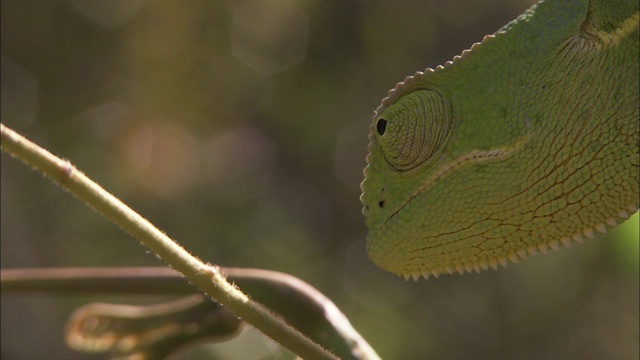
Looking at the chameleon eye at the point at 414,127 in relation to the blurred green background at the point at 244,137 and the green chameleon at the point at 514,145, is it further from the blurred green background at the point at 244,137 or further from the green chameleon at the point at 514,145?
the blurred green background at the point at 244,137

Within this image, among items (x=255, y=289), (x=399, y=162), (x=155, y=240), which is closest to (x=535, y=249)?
(x=399, y=162)

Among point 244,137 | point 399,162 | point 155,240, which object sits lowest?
point 155,240

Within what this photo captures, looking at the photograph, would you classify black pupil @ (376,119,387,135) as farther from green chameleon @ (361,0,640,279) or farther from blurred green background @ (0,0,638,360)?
blurred green background @ (0,0,638,360)

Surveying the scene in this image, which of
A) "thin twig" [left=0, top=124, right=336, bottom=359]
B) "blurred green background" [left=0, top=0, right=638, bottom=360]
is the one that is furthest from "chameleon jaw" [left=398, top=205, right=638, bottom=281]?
"blurred green background" [left=0, top=0, right=638, bottom=360]

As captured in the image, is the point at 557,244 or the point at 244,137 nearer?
the point at 557,244

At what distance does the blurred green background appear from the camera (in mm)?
3469

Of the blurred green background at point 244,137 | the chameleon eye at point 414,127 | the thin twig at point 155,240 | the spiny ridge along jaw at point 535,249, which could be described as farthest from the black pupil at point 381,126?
the blurred green background at point 244,137

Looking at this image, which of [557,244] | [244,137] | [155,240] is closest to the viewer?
[155,240]

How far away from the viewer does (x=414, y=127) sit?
3.27 feet

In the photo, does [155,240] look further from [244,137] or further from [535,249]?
[244,137]

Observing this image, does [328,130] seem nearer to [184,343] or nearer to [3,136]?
→ [184,343]

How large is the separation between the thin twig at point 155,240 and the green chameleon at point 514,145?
370mm

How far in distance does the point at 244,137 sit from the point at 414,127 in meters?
3.18

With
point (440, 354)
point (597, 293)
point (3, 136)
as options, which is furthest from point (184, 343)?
point (440, 354)
